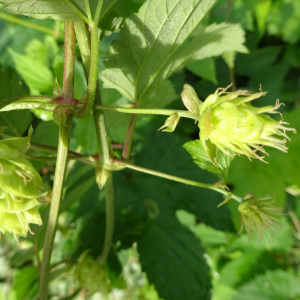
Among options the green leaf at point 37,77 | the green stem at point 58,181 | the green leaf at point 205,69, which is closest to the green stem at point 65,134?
the green stem at point 58,181

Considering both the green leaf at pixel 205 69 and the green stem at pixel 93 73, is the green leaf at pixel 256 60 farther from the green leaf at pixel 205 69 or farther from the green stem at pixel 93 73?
the green stem at pixel 93 73

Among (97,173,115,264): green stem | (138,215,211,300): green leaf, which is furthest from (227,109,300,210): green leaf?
(97,173,115,264): green stem

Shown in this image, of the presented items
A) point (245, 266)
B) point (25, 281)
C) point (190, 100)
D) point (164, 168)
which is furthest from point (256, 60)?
point (25, 281)

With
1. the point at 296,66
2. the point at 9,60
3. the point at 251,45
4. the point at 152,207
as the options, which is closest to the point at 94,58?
the point at 152,207

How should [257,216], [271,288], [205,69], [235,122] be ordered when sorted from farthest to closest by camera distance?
[271,288], [205,69], [257,216], [235,122]

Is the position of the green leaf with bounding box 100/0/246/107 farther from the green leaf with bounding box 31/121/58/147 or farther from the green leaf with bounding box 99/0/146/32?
the green leaf with bounding box 31/121/58/147

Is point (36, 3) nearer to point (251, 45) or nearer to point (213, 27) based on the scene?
point (213, 27)

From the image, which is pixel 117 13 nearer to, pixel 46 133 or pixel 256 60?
pixel 46 133
